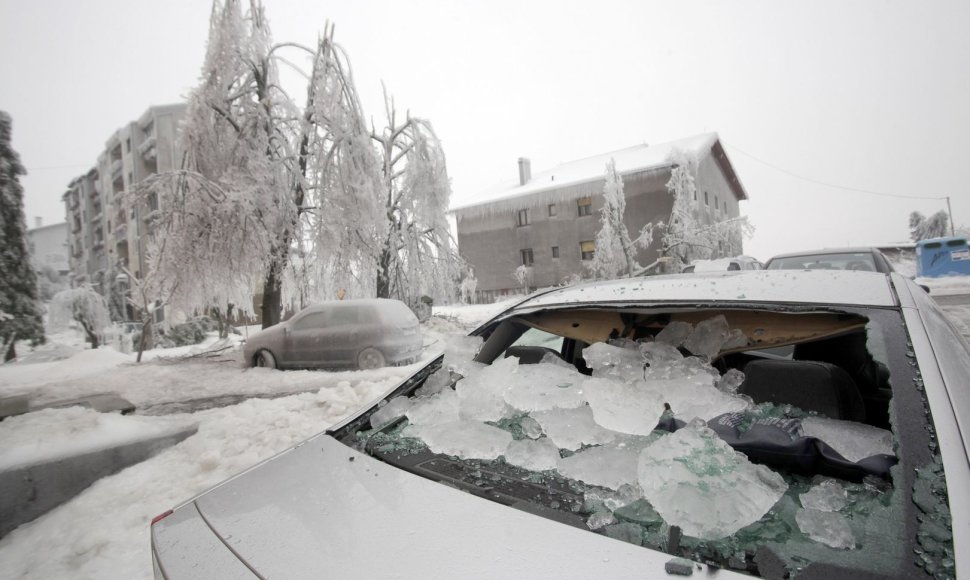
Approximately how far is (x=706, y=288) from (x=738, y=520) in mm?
944

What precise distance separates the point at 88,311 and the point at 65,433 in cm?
851

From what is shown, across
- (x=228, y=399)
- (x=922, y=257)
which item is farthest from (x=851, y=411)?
(x=922, y=257)

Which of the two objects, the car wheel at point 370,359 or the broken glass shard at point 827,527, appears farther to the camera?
the car wheel at point 370,359

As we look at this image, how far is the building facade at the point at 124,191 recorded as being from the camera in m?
7.72

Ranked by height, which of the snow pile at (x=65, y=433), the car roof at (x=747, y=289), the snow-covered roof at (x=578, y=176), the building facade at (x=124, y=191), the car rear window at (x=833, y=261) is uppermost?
the snow-covered roof at (x=578, y=176)

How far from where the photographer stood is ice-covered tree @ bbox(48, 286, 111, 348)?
848cm

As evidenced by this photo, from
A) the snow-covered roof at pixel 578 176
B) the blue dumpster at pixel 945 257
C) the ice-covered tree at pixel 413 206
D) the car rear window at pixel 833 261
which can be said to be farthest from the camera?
the snow-covered roof at pixel 578 176

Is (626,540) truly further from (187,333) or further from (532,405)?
(187,333)

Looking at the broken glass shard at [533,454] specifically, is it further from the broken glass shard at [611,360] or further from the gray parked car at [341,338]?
the gray parked car at [341,338]

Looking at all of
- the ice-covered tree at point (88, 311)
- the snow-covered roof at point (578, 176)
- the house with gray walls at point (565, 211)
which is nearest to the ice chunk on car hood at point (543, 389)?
the ice-covered tree at point (88, 311)

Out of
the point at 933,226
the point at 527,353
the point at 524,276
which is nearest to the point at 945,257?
the point at 524,276

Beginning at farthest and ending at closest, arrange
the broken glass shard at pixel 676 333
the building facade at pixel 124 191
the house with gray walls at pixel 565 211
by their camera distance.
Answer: the house with gray walls at pixel 565 211 < the building facade at pixel 124 191 < the broken glass shard at pixel 676 333

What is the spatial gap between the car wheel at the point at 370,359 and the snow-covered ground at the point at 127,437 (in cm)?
54

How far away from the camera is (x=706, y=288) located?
64.4 inches
